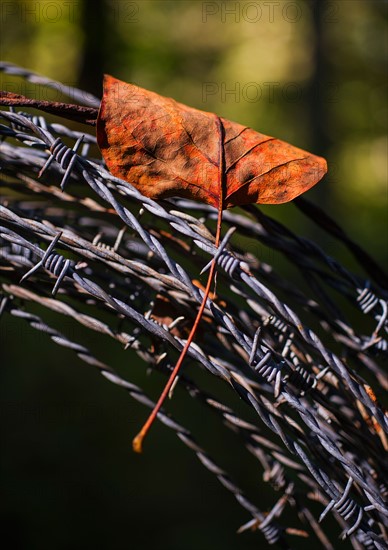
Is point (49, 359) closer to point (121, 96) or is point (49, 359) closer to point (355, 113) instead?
point (121, 96)

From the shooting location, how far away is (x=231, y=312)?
670 mm

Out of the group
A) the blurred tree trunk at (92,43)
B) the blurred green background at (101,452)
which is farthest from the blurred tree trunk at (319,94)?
the blurred tree trunk at (92,43)

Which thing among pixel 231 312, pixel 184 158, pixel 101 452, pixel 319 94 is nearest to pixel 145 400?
pixel 231 312

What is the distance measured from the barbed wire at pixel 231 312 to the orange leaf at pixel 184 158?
3 centimetres

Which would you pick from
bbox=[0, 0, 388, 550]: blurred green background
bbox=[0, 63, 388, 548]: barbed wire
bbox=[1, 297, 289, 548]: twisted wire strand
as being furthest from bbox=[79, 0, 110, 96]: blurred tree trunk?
bbox=[1, 297, 289, 548]: twisted wire strand

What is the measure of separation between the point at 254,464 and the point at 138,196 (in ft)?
6.23

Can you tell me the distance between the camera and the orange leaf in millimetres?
577

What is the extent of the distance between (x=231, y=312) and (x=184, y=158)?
0.66 feet

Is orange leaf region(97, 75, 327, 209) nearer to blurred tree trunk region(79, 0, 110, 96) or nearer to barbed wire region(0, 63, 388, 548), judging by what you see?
barbed wire region(0, 63, 388, 548)

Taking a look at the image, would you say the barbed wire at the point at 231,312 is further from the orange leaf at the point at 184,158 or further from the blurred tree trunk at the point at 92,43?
the blurred tree trunk at the point at 92,43

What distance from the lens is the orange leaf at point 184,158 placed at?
577mm

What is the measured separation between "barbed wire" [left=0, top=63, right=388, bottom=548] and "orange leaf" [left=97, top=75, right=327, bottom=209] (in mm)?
28

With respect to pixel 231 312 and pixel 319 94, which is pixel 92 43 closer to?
pixel 319 94

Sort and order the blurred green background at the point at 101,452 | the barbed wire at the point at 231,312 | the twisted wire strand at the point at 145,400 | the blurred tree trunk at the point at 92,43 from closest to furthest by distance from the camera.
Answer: the barbed wire at the point at 231,312
the twisted wire strand at the point at 145,400
the blurred green background at the point at 101,452
the blurred tree trunk at the point at 92,43
